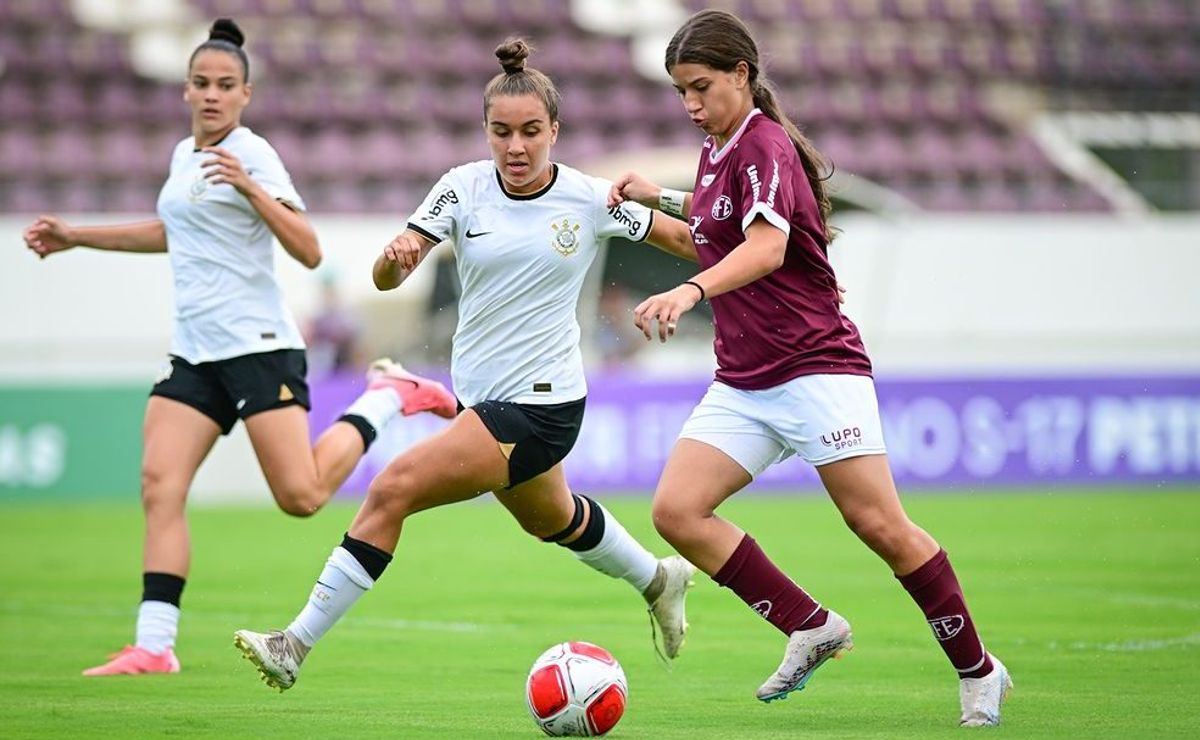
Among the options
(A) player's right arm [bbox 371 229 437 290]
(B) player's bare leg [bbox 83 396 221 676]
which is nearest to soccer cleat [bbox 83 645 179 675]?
(B) player's bare leg [bbox 83 396 221 676]

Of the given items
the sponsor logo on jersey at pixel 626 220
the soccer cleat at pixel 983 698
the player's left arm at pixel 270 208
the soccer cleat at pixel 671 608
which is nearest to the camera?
the soccer cleat at pixel 983 698

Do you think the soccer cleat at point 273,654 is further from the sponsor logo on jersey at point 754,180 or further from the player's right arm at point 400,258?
the sponsor logo on jersey at point 754,180

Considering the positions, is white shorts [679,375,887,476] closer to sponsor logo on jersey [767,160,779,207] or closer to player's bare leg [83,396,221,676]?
sponsor logo on jersey [767,160,779,207]

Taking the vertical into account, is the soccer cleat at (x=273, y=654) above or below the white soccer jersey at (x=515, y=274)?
below

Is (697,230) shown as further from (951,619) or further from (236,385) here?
(236,385)

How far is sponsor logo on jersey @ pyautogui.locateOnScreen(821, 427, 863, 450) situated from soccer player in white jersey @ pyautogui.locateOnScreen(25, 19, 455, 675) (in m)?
2.43

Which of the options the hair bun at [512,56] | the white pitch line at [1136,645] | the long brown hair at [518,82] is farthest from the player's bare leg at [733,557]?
the white pitch line at [1136,645]

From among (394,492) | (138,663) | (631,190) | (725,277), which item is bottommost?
(138,663)

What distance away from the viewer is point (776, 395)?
5.80 m

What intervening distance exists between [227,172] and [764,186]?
7.79 ft

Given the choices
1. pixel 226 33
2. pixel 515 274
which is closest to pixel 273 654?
pixel 515 274

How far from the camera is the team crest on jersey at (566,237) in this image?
20.2 feet

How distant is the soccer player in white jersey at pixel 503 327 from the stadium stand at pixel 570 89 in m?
14.8

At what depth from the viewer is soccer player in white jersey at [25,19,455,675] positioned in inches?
281
